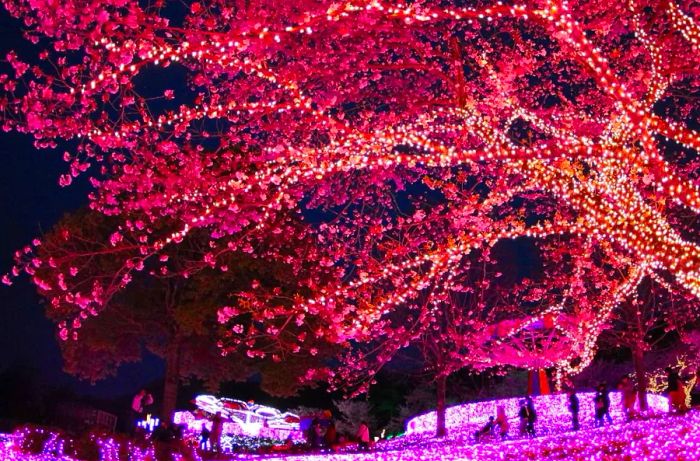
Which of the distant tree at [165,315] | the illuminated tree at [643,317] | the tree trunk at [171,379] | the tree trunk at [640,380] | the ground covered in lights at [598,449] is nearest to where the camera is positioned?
the ground covered in lights at [598,449]

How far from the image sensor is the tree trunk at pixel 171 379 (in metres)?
21.9

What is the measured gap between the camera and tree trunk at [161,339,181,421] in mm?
21891

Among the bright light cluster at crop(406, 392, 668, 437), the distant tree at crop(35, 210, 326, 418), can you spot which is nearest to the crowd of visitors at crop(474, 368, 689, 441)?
the bright light cluster at crop(406, 392, 668, 437)

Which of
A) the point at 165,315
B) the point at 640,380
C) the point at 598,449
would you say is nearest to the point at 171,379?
the point at 165,315

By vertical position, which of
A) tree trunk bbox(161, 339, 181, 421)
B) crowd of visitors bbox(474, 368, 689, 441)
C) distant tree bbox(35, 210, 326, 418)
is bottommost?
crowd of visitors bbox(474, 368, 689, 441)

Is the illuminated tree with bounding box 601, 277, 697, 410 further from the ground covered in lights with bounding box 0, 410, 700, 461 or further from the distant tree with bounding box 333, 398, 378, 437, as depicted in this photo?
the distant tree with bounding box 333, 398, 378, 437

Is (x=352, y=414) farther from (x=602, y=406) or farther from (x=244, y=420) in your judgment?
(x=602, y=406)

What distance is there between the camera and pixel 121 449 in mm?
10508

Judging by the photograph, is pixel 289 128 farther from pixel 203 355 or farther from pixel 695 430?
pixel 203 355

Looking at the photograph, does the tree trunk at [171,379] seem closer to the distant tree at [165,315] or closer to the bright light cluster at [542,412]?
the distant tree at [165,315]

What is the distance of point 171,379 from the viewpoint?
2250 cm

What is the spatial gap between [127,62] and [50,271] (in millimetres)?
15970

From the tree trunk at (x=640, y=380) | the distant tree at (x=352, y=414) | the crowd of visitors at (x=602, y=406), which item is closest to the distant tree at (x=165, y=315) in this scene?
the crowd of visitors at (x=602, y=406)

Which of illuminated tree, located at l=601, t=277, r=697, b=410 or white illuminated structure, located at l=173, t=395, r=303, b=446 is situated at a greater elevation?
illuminated tree, located at l=601, t=277, r=697, b=410
